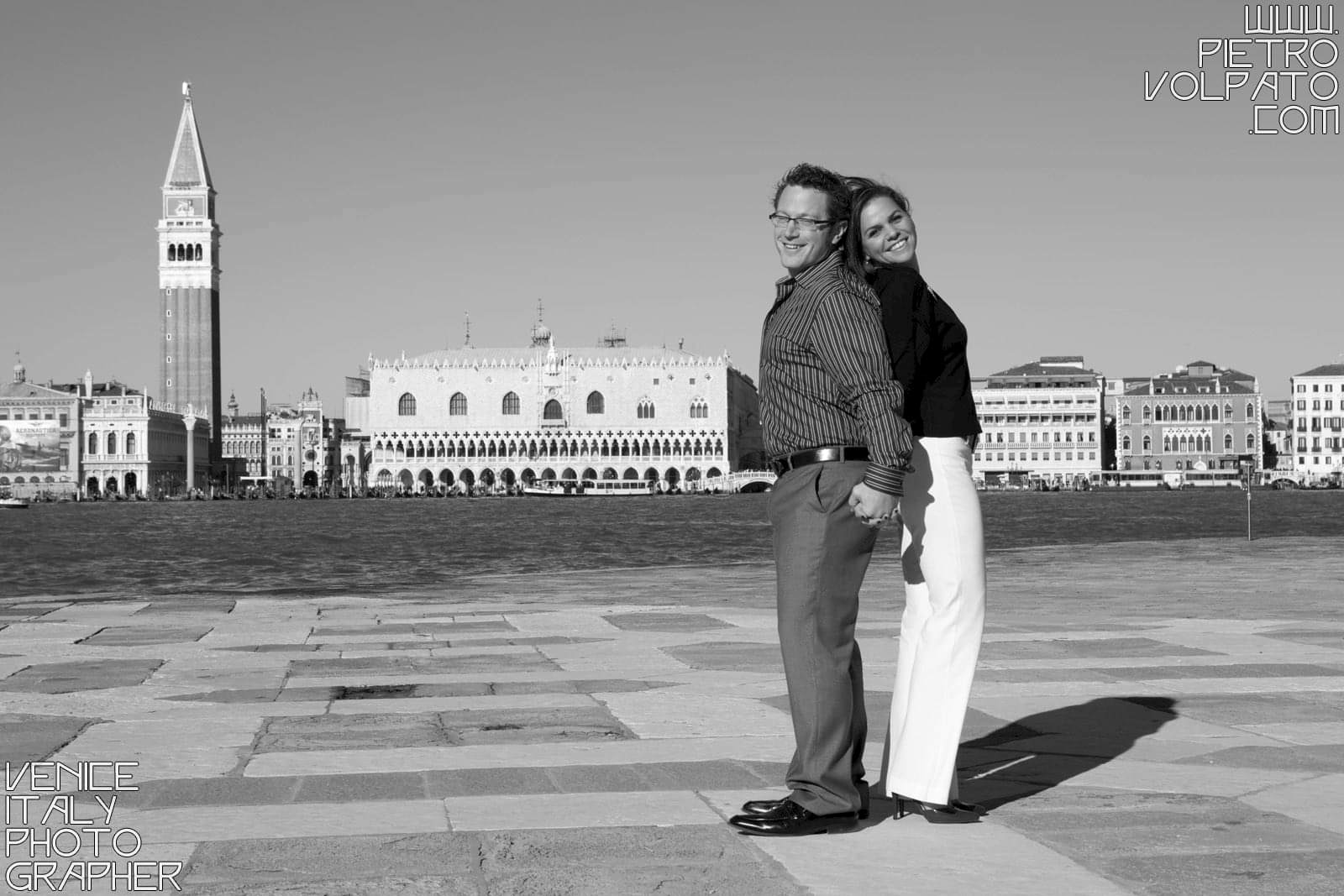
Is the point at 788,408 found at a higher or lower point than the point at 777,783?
higher

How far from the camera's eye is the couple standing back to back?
165 inches

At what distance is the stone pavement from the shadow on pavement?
17 mm

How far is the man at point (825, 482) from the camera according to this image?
4.14m

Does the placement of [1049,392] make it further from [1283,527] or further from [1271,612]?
[1271,612]

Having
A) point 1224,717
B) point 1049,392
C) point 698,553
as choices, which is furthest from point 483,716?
point 1049,392

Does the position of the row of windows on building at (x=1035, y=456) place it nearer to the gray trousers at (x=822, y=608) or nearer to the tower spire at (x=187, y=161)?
the tower spire at (x=187, y=161)

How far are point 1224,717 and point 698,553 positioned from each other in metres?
24.8

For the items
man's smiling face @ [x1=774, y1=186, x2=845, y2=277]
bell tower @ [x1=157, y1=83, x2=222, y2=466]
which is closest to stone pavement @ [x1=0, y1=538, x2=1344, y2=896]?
man's smiling face @ [x1=774, y1=186, x2=845, y2=277]

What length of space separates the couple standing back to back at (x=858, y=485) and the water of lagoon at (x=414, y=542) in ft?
37.2

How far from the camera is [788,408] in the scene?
4.41 m

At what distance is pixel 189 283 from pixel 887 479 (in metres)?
143

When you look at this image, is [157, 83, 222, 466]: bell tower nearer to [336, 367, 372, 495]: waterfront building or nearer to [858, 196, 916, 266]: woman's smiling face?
[336, 367, 372, 495]: waterfront building

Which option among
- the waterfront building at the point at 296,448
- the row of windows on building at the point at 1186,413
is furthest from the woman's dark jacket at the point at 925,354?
the waterfront building at the point at 296,448

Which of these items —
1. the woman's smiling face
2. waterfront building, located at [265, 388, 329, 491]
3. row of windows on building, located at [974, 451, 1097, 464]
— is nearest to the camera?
the woman's smiling face
